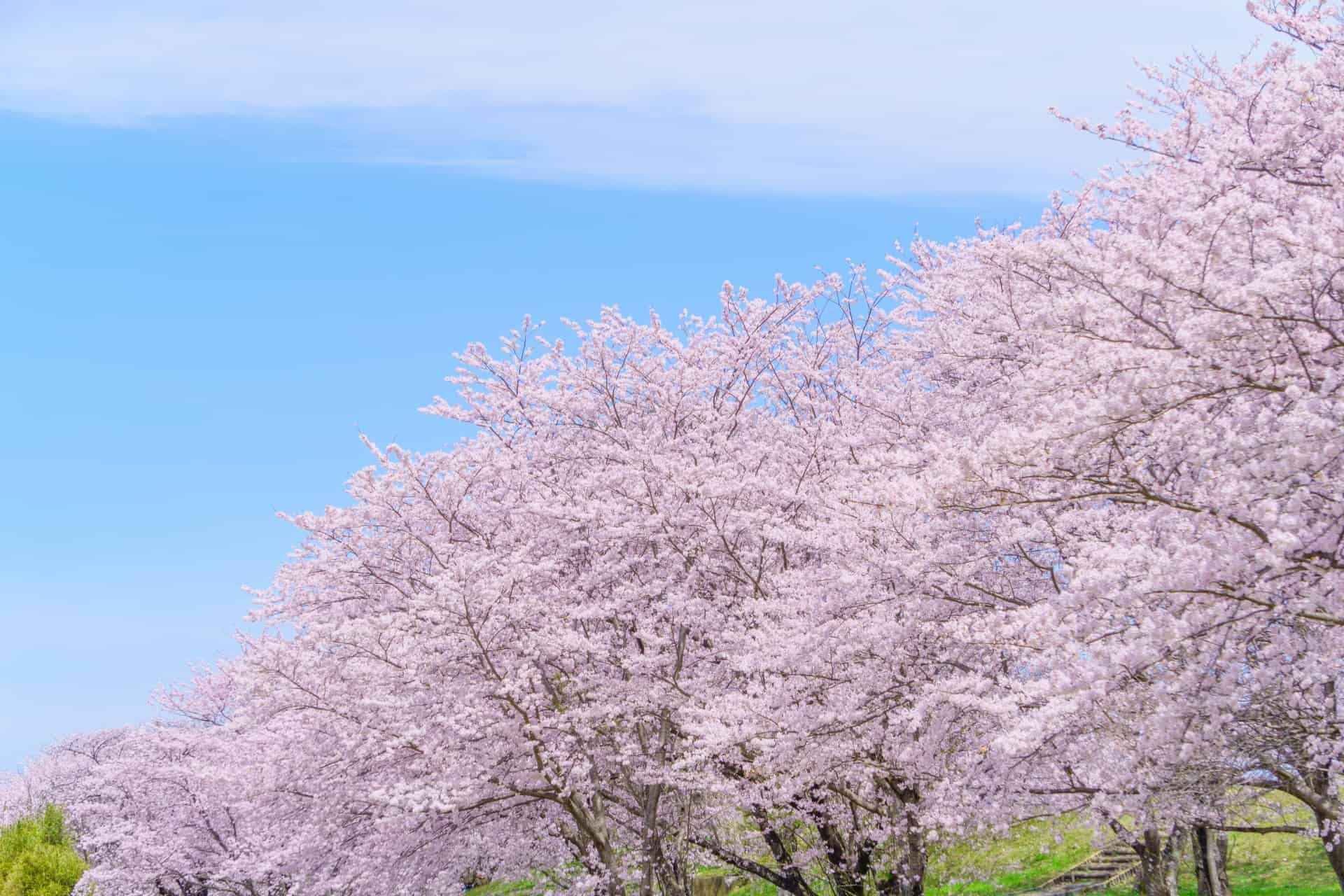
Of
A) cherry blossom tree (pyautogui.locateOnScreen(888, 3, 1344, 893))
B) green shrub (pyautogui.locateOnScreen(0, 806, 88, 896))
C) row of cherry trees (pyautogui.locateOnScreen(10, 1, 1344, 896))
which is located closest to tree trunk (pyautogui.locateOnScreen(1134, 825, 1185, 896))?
row of cherry trees (pyautogui.locateOnScreen(10, 1, 1344, 896))

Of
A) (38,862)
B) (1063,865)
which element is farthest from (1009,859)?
(38,862)

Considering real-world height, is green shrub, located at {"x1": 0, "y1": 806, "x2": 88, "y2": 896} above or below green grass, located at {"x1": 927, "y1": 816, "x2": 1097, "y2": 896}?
above

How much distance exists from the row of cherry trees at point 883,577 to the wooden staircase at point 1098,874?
4538 millimetres

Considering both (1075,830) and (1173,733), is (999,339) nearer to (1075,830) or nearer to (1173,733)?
(1173,733)

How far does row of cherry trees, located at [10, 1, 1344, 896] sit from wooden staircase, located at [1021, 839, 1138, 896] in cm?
454

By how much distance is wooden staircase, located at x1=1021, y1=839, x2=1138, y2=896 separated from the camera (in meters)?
18.7

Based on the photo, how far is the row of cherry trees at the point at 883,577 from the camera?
7.16 m

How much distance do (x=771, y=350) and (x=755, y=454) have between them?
241 cm

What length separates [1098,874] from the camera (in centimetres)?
1970

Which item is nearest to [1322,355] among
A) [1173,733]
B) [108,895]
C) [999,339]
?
[1173,733]

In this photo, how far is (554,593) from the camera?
14.6m

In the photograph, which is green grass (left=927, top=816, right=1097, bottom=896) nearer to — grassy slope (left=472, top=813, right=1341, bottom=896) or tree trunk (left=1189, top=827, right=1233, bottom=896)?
grassy slope (left=472, top=813, right=1341, bottom=896)

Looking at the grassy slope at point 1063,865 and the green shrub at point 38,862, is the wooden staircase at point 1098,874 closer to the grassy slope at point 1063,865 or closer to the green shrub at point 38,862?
the grassy slope at point 1063,865

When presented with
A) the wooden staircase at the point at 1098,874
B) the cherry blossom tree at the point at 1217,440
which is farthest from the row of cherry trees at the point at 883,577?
the wooden staircase at the point at 1098,874
